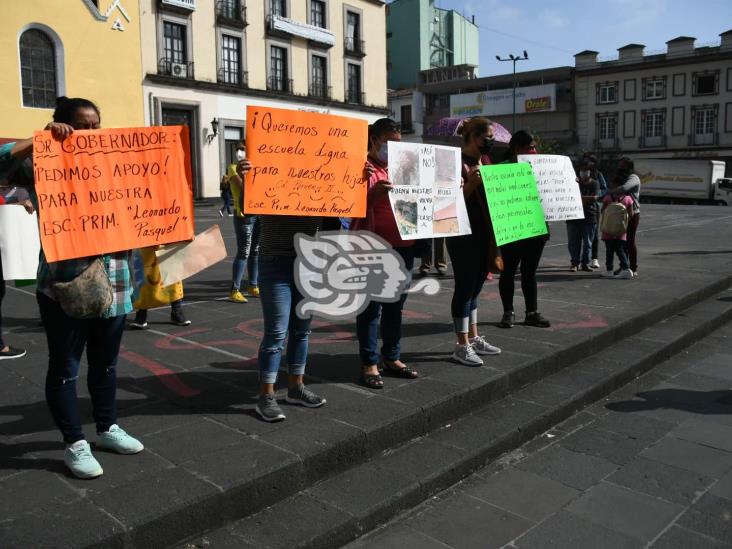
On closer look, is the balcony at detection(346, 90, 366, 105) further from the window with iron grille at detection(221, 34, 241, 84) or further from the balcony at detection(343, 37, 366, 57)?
the window with iron grille at detection(221, 34, 241, 84)

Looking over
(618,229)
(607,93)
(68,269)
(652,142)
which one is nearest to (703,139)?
(652,142)

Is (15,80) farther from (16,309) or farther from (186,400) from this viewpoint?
(186,400)

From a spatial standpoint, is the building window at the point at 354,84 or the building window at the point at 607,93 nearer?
the building window at the point at 354,84

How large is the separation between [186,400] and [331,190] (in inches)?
58.7

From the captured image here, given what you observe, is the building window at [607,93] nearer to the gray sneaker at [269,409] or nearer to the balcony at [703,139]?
the balcony at [703,139]

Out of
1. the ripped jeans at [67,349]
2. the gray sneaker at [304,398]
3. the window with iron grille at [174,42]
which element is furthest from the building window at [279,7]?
the ripped jeans at [67,349]

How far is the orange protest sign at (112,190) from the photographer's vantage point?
287 cm

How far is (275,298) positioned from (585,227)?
708 centimetres

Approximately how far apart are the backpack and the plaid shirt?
283 inches

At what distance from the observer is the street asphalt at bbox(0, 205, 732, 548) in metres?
2.62

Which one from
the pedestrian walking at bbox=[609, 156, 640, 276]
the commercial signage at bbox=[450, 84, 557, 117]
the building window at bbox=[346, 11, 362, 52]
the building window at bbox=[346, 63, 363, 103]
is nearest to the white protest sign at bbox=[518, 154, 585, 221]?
the pedestrian walking at bbox=[609, 156, 640, 276]

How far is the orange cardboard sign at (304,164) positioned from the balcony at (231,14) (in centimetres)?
2946

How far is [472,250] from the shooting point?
4.75 m

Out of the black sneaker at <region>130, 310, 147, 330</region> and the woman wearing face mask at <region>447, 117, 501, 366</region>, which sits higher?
the woman wearing face mask at <region>447, 117, 501, 366</region>
